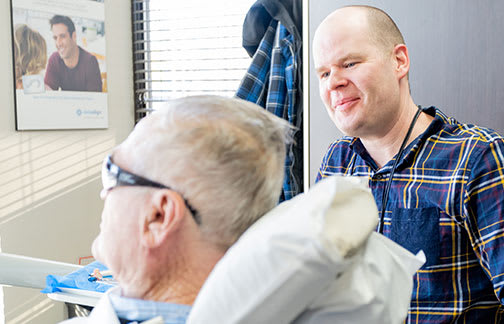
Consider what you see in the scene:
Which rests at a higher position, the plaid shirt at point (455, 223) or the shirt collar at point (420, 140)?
the shirt collar at point (420, 140)

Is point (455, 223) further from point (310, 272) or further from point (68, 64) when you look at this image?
point (68, 64)

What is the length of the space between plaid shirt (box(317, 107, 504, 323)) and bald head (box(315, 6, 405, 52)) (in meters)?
0.30

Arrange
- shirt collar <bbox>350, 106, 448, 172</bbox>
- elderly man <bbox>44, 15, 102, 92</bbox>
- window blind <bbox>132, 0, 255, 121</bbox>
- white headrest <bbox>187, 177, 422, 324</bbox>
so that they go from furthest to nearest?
1. window blind <bbox>132, 0, 255, 121</bbox>
2. elderly man <bbox>44, 15, 102, 92</bbox>
3. shirt collar <bbox>350, 106, 448, 172</bbox>
4. white headrest <bbox>187, 177, 422, 324</bbox>

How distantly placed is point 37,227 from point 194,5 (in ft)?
4.84

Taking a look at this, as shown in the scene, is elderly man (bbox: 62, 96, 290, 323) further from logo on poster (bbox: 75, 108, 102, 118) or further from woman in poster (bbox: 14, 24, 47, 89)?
logo on poster (bbox: 75, 108, 102, 118)

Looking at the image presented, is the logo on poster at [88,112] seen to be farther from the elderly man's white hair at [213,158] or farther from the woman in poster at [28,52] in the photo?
the elderly man's white hair at [213,158]

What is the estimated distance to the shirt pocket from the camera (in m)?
1.32

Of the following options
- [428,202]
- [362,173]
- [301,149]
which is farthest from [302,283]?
[301,149]

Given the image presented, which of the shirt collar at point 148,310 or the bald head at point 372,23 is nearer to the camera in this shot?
the shirt collar at point 148,310

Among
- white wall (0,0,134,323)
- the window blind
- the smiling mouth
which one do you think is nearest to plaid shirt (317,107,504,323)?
the smiling mouth

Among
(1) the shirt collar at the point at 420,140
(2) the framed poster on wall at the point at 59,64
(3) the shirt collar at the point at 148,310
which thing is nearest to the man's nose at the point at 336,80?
(1) the shirt collar at the point at 420,140

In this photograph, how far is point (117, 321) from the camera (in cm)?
79

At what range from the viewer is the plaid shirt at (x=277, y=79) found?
6.98 ft

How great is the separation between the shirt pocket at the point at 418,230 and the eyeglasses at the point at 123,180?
0.76 meters
